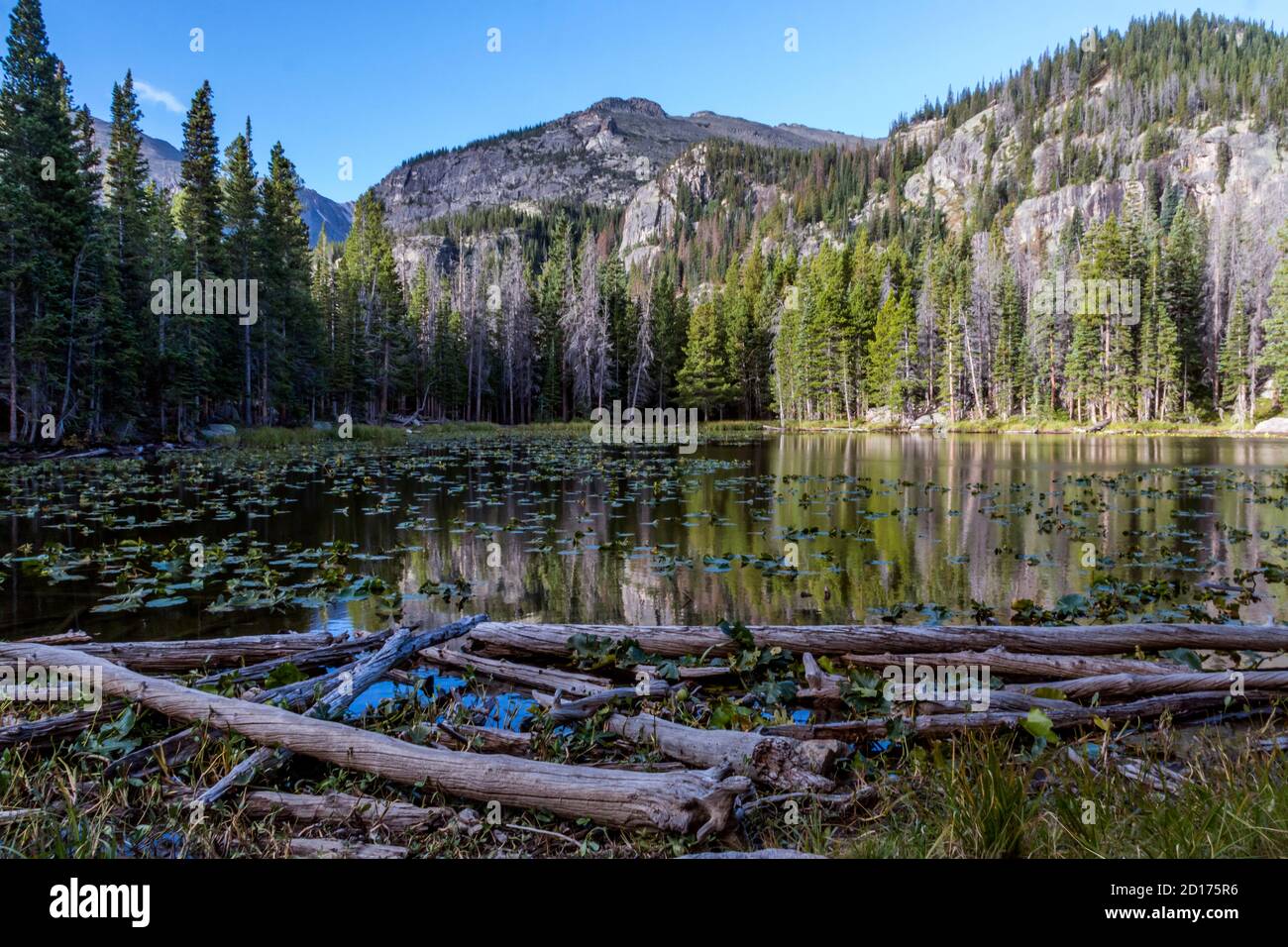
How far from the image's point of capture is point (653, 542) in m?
10.8

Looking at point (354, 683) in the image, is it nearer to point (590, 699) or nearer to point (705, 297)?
point (590, 699)

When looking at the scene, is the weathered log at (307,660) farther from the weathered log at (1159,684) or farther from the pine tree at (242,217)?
the pine tree at (242,217)

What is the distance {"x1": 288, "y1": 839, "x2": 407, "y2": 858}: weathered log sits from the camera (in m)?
2.59

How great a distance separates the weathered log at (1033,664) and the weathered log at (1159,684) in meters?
0.15

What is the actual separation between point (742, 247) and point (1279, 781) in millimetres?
144012

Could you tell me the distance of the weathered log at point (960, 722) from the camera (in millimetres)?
3492

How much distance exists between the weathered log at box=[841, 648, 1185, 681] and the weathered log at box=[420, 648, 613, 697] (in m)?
1.98

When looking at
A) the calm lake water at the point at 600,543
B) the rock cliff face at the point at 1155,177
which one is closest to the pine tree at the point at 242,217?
the calm lake water at the point at 600,543

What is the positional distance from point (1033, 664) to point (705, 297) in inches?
4296

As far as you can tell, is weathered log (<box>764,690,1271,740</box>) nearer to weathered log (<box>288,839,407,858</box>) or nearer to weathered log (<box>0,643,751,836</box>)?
weathered log (<box>0,643,751,836</box>)

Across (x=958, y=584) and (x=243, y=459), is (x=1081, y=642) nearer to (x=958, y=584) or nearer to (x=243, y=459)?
(x=958, y=584)

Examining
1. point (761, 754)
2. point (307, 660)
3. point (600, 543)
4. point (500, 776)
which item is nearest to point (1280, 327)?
point (600, 543)
